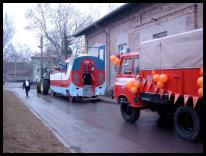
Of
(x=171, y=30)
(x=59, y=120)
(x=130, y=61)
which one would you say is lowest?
(x=59, y=120)

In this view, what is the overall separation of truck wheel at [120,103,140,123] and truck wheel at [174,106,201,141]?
2812 mm

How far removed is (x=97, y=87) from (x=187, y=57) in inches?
516

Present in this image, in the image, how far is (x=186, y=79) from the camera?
8.95 m

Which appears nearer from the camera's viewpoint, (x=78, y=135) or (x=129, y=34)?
(x=78, y=135)

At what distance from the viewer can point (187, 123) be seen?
29.6ft

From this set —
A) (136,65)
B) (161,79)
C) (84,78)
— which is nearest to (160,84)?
(161,79)

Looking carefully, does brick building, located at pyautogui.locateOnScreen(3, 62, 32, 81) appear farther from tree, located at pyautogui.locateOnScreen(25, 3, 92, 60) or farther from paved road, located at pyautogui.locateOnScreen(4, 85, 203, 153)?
paved road, located at pyautogui.locateOnScreen(4, 85, 203, 153)

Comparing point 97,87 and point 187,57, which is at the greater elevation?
point 187,57

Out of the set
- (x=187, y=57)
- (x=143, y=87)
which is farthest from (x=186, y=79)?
(x=143, y=87)

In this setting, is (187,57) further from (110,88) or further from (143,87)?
(110,88)

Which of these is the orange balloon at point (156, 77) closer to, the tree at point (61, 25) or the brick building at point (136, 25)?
the brick building at point (136, 25)

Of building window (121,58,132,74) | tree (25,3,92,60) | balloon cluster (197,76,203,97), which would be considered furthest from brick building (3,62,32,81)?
balloon cluster (197,76,203,97)

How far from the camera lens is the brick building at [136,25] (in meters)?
16.5

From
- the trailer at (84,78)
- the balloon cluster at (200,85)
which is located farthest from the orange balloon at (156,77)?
the trailer at (84,78)
